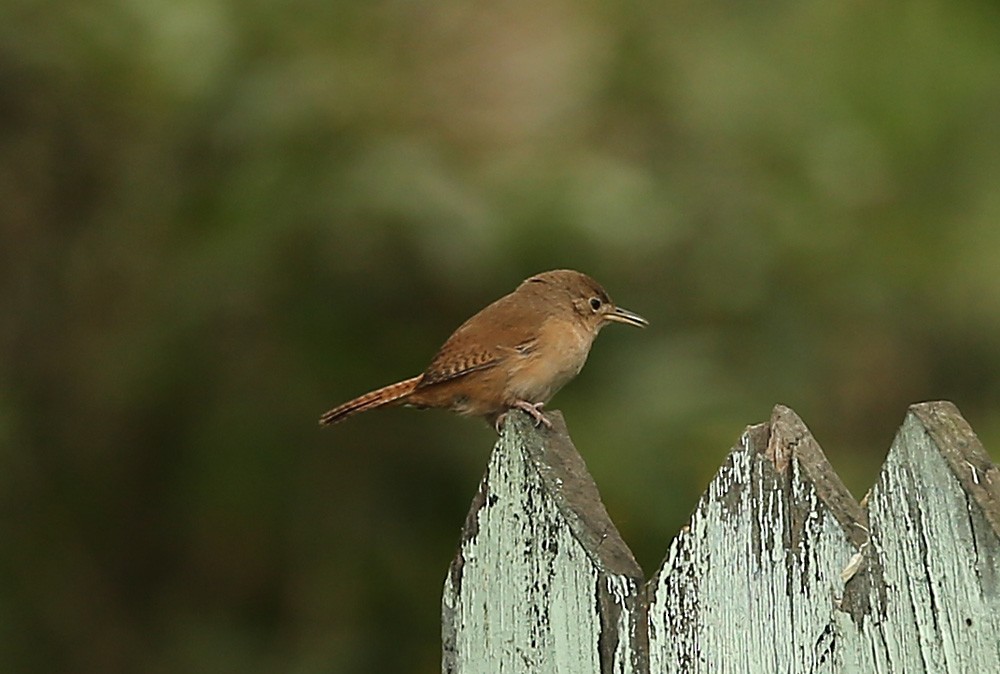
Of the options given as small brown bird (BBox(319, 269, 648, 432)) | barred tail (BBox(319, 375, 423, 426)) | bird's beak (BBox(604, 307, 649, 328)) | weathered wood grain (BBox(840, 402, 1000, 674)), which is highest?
bird's beak (BBox(604, 307, 649, 328))

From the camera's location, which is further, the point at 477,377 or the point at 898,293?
the point at 898,293

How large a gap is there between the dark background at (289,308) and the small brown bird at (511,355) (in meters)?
0.11

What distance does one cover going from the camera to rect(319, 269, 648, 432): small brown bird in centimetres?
328

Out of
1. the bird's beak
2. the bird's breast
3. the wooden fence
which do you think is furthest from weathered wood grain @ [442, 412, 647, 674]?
the bird's beak

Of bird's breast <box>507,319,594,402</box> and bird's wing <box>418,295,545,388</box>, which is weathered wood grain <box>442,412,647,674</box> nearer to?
bird's wing <box>418,295,545,388</box>

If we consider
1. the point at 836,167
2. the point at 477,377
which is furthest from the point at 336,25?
the point at 836,167

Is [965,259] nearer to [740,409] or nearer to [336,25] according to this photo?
[740,409]

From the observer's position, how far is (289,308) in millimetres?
3551

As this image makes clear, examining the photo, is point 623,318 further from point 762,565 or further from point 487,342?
point 762,565

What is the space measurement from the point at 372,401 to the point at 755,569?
1682mm

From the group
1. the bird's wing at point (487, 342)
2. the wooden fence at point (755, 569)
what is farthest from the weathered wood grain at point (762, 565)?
the bird's wing at point (487, 342)

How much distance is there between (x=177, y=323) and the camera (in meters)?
3.46

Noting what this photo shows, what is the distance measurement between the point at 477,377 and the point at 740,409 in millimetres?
569

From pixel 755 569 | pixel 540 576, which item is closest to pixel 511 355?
pixel 540 576
